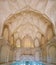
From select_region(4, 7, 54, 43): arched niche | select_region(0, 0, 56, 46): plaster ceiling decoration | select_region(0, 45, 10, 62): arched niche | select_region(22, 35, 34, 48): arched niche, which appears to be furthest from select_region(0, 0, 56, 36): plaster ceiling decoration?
select_region(22, 35, 34, 48): arched niche

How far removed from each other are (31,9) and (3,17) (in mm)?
2456

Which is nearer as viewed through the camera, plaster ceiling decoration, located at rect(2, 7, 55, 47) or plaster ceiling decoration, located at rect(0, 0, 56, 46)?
plaster ceiling decoration, located at rect(0, 0, 56, 46)

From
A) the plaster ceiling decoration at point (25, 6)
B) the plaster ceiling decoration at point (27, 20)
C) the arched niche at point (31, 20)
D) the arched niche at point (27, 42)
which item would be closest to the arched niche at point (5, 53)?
the plaster ceiling decoration at point (27, 20)

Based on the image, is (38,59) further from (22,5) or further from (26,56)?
(22,5)

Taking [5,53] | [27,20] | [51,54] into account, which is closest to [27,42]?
[27,20]

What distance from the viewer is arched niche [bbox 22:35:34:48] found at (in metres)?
19.4

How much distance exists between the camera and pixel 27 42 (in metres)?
19.5

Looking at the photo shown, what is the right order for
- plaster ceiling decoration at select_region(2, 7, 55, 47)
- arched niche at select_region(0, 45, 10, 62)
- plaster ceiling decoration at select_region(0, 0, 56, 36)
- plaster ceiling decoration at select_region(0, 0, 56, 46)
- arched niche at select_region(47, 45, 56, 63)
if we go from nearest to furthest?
plaster ceiling decoration at select_region(0, 0, 56, 36) < plaster ceiling decoration at select_region(0, 0, 56, 46) < arched niche at select_region(47, 45, 56, 63) < arched niche at select_region(0, 45, 10, 62) < plaster ceiling decoration at select_region(2, 7, 55, 47)

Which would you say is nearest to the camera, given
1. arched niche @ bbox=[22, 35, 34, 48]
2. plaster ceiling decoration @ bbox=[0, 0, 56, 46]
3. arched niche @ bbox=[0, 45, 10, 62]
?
plaster ceiling decoration @ bbox=[0, 0, 56, 46]

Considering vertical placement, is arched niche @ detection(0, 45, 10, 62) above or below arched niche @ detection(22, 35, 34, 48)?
below

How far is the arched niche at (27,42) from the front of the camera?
19.4 m

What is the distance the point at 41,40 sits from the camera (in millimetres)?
18984

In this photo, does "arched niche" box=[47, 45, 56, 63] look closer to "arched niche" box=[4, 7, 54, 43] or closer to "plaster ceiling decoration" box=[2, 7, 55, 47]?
"plaster ceiling decoration" box=[2, 7, 55, 47]

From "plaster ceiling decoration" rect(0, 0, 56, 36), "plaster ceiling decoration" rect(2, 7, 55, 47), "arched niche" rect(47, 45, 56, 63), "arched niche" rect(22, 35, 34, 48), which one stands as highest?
"plaster ceiling decoration" rect(0, 0, 56, 36)
